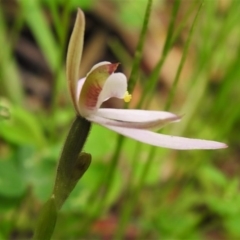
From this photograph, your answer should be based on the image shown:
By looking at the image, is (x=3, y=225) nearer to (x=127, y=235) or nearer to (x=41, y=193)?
(x=41, y=193)

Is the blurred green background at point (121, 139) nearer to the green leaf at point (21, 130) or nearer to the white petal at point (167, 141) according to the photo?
the green leaf at point (21, 130)

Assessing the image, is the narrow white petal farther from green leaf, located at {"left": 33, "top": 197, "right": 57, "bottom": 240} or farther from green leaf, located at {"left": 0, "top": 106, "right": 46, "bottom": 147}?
green leaf, located at {"left": 0, "top": 106, "right": 46, "bottom": 147}

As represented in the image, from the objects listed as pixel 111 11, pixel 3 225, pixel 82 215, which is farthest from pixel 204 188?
pixel 111 11

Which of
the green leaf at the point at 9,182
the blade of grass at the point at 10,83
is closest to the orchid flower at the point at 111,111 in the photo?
the green leaf at the point at 9,182

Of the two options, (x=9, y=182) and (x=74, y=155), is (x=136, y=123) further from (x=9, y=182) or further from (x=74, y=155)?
(x=9, y=182)

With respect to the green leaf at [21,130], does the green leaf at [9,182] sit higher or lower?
higher
